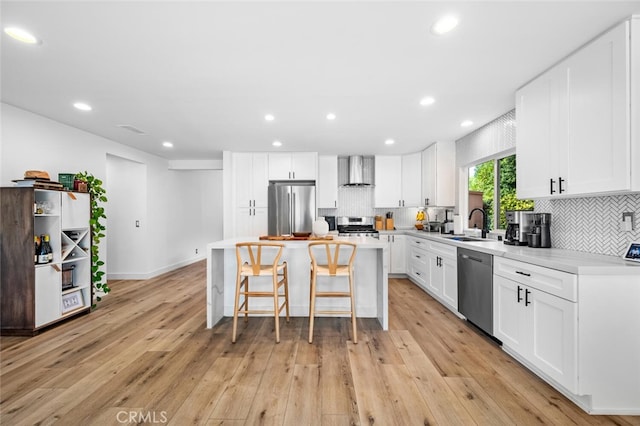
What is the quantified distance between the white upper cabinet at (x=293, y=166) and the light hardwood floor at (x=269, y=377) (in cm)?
290

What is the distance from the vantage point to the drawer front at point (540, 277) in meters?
1.81

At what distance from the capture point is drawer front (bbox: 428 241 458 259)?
3.41 metres

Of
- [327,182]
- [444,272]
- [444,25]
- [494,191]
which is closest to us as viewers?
[444,25]

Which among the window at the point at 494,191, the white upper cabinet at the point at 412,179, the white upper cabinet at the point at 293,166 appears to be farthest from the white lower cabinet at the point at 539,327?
the white upper cabinet at the point at 293,166

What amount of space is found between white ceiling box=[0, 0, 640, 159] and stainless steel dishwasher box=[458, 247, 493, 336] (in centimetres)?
167

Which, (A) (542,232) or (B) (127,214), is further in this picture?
(B) (127,214)

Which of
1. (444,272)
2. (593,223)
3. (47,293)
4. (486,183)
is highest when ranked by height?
(486,183)

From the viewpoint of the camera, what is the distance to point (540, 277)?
80.9 inches

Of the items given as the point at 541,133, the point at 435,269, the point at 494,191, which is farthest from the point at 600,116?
the point at 435,269

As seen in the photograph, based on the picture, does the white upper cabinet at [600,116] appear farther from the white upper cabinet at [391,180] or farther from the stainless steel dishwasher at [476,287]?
the white upper cabinet at [391,180]

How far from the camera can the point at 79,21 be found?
1.76 meters

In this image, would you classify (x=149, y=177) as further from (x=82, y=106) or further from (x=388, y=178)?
(x=388, y=178)

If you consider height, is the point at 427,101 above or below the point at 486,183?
above

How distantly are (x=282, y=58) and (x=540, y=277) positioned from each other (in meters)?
2.50
